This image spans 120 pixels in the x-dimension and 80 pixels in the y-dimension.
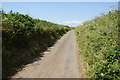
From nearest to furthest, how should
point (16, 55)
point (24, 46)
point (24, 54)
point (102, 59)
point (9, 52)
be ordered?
point (102, 59), point (9, 52), point (16, 55), point (24, 54), point (24, 46)

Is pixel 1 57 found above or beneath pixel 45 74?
above

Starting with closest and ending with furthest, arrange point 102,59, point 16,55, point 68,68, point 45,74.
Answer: point 102,59 → point 45,74 → point 68,68 → point 16,55

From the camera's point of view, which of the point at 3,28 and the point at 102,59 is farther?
the point at 3,28

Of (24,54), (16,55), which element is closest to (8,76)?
(16,55)

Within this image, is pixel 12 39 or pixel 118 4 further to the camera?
pixel 118 4

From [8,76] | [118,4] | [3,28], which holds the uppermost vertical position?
[118,4]

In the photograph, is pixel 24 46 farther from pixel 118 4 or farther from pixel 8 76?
pixel 118 4

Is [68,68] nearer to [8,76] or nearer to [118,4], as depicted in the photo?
[8,76]

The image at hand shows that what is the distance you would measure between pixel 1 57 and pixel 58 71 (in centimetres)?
385

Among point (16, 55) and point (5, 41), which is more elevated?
point (5, 41)

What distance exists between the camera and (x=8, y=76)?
27.3 feet

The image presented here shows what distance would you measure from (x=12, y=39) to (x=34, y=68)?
10.4ft

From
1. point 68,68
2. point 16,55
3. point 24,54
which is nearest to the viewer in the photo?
point 68,68

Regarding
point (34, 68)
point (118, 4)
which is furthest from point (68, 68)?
point (118, 4)
